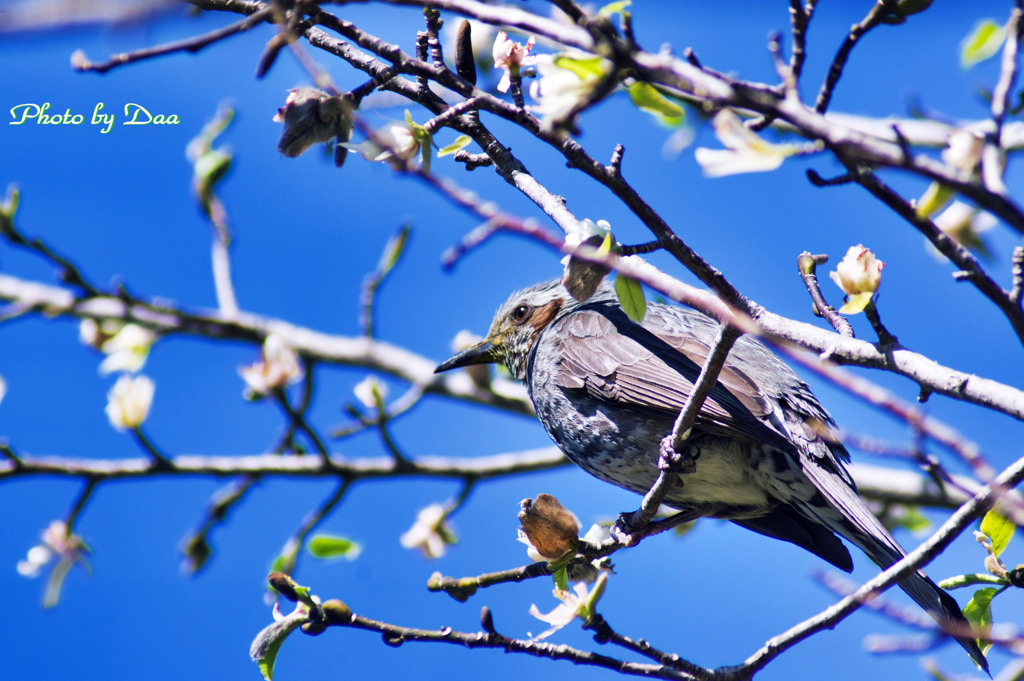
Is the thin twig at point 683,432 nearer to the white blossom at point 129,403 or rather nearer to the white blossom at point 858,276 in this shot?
the white blossom at point 858,276

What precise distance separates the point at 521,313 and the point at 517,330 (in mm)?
121

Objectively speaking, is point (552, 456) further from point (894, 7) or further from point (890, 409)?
point (890, 409)

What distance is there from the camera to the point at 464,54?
2.89m

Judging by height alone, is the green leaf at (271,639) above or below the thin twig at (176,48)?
below

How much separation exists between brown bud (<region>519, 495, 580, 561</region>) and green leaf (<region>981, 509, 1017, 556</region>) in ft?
4.64

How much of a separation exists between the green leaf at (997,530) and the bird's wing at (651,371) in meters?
1.20

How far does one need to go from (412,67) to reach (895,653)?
1.90 metres

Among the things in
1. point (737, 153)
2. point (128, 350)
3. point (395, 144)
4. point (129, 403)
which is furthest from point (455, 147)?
point (128, 350)

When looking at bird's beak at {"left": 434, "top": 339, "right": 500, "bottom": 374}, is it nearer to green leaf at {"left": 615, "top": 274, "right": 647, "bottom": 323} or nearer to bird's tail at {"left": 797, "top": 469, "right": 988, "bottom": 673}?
bird's tail at {"left": 797, "top": 469, "right": 988, "bottom": 673}

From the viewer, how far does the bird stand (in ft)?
12.9

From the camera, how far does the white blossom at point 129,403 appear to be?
3.99m

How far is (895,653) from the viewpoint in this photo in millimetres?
1829

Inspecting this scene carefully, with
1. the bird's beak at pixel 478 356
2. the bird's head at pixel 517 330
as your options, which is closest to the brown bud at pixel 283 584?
the bird's head at pixel 517 330

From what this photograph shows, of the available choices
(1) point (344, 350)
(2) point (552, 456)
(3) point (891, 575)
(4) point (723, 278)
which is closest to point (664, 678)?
(3) point (891, 575)
